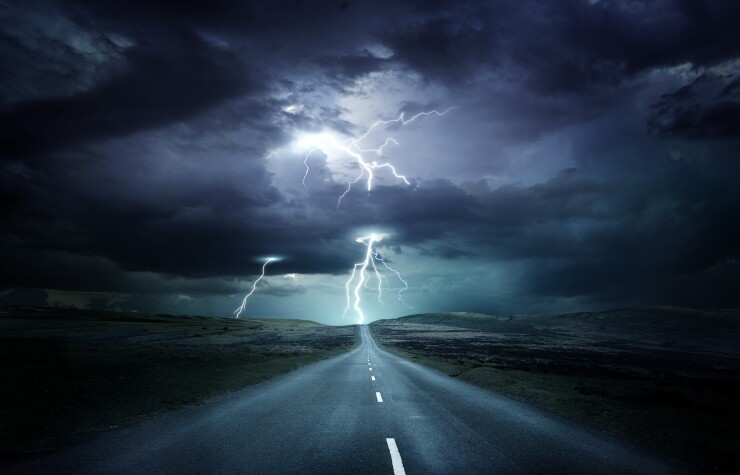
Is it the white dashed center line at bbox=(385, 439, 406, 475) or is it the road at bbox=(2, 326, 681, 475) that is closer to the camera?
the white dashed center line at bbox=(385, 439, 406, 475)

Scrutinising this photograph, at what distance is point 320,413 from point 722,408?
17660 mm

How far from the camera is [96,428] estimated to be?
988cm

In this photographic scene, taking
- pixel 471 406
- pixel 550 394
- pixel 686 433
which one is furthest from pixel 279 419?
pixel 550 394

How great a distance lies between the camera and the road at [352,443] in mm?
6742

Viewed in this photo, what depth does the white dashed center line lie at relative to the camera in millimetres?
6449

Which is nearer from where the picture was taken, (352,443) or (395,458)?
(395,458)

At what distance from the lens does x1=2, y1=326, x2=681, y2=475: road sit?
22.1 ft

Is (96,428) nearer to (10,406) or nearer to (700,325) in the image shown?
(10,406)

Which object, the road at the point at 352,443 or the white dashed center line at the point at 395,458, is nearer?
the white dashed center line at the point at 395,458

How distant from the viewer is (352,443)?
→ 823cm

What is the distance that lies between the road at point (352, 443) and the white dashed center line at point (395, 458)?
0.02m

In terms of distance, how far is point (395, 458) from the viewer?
7180 mm

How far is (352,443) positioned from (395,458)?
4.50 ft

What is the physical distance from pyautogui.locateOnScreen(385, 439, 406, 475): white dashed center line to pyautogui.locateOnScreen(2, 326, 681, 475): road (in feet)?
0.07
